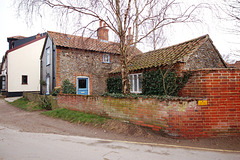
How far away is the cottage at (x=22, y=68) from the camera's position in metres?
22.2

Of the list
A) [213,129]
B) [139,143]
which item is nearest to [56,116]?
[139,143]

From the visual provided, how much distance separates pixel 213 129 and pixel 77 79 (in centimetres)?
1210

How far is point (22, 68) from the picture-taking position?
23.2m

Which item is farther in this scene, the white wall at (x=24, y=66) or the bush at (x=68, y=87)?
the white wall at (x=24, y=66)

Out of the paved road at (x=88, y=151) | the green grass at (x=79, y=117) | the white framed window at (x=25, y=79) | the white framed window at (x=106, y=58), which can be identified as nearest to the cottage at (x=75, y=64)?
the white framed window at (x=106, y=58)

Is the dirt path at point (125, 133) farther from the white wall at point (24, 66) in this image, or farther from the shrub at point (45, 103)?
the white wall at point (24, 66)

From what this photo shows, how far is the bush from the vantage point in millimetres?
13977

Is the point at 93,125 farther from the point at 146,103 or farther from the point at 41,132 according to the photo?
the point at 146,103

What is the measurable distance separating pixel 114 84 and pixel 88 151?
8828 mm

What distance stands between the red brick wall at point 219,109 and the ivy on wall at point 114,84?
742cm

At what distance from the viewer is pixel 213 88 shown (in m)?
5.79

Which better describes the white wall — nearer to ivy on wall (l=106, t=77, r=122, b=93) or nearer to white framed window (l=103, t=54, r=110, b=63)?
white framed window (l=103, t=54, r=110, b=63)

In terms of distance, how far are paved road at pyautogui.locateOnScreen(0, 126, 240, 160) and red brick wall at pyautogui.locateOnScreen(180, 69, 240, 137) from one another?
1.10 metres

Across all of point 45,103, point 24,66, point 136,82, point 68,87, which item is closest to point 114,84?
point 136,82
